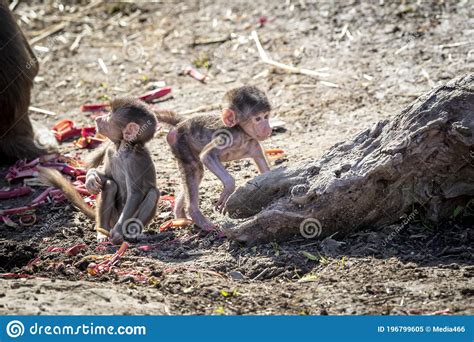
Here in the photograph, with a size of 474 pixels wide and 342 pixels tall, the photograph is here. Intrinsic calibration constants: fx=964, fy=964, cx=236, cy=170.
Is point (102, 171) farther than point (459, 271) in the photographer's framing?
Yes

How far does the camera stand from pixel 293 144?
9.36 m

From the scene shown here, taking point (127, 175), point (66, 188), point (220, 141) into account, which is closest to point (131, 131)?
point (127, 175)

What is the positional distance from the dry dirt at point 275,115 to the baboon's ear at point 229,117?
876 mm

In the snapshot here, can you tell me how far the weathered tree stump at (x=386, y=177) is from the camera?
6699 mm

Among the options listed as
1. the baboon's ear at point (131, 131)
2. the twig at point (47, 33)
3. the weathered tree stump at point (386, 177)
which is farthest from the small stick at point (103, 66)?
the weathered tree stump at point (386, 177)

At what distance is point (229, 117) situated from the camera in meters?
7.41

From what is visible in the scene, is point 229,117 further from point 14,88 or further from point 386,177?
point 14,88

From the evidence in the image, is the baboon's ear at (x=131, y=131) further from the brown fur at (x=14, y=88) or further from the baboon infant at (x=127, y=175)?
the brown fur at (x=14, y=88)

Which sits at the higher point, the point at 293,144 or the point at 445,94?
the point at 445,94

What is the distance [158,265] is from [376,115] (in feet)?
11.8

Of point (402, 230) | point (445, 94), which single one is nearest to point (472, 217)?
point (402, 230)

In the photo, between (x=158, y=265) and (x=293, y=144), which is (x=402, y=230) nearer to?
(x=158, y=265)

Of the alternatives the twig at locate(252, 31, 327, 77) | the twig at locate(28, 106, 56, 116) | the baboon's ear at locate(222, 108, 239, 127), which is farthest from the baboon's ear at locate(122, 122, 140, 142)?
the twig at locate(28, 106, 56, 116)

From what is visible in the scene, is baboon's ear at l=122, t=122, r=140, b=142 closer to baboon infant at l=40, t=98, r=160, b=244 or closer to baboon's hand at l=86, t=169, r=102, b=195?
baboon infant at l=40, t=98, r=160, b=244
